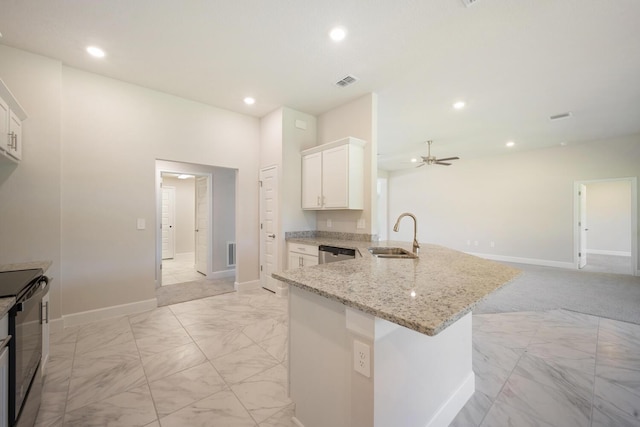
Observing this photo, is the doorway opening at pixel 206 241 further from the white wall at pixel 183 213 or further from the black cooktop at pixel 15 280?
the black cooktop at pixel 15 280

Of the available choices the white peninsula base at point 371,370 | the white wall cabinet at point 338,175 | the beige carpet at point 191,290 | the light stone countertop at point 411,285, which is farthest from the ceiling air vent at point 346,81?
the beige carpet at point 191,290

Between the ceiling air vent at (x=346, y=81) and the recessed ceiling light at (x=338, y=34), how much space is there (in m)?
0.71

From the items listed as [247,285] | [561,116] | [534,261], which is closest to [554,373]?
[247,285]

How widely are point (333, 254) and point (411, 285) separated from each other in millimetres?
2009

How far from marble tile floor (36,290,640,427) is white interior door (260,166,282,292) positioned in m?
1.11

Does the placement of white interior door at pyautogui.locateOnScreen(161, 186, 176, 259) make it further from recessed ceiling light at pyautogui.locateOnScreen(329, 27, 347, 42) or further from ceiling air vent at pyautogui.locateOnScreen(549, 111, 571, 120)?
ceiling air vent at pyautogui.locateOnScreen(549, 111, 571, 120)

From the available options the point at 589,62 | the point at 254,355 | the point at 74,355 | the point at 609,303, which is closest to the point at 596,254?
the point at 609,303

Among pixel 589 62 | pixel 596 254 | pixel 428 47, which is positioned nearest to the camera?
pixel 428 47

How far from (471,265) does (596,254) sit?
961 cm

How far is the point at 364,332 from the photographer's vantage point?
1.05 metres

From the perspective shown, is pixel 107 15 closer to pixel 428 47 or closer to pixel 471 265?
pixel 428 47

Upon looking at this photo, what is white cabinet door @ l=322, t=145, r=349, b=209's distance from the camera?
3.50m

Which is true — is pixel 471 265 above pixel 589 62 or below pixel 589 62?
below

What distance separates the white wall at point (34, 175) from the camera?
252 centimetres
